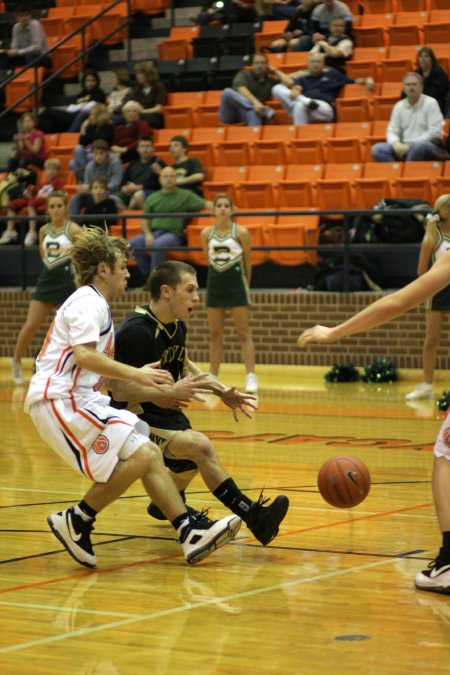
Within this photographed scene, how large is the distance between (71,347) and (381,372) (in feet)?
29.1

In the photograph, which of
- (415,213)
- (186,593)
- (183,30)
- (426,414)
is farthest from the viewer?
(183,30)

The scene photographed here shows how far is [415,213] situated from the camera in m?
13.6

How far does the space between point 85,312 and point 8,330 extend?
459 inches

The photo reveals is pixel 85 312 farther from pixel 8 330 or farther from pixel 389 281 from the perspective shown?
pixel 8 330

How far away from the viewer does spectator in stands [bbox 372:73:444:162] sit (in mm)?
14656

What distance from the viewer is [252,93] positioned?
668 inches

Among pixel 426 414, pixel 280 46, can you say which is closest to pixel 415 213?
pixel 426 414

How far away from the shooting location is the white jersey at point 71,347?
5.23 metres

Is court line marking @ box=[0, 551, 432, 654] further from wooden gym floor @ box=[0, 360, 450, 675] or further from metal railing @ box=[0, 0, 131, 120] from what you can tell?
metal railing @ box=[0, 0, 131, 120]

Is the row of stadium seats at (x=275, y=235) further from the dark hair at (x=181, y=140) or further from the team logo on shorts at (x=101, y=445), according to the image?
the team logo on shorts at (x=101, y=445)

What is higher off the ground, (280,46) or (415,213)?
(280,46)

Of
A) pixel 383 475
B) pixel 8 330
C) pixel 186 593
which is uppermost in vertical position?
pixel 186 593

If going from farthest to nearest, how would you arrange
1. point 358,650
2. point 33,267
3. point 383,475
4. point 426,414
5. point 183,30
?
point 183,30 < point 33,267 < point 426,414 < point 383,475 < point 358,650

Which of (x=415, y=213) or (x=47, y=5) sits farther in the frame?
(x=47, y=5)
